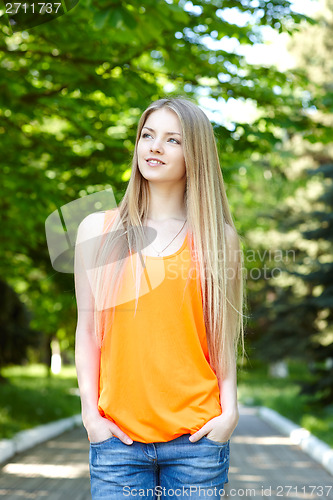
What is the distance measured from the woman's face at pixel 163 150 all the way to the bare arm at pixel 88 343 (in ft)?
0.84

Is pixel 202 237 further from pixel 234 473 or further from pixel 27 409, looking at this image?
pixel 27 409

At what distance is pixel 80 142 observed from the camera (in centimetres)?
834

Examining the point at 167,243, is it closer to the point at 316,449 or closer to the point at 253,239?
the point at 316,449

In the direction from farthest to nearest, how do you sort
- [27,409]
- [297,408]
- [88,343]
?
[297,408] < [27,409] < [88,343]

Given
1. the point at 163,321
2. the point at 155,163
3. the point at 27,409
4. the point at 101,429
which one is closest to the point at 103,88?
the point at 155,163

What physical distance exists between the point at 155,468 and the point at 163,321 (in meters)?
0.49

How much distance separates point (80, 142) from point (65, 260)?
13.4ft

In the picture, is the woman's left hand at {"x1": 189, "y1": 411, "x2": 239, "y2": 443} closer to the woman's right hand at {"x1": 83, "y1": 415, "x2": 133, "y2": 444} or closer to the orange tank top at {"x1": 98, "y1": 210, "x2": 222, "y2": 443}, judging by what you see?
the orange tank top at {"x1": 98, "y1": 210, "x2": 222, "y2": 443}

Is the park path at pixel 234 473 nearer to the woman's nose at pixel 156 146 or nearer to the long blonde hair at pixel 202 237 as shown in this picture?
the long blonde hair at pixel 202 237

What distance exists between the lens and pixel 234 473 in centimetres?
788

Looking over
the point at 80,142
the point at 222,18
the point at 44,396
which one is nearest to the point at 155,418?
the point at 222,18

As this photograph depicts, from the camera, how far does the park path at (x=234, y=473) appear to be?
6.56 meters

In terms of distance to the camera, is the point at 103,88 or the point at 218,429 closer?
the point at 218,429

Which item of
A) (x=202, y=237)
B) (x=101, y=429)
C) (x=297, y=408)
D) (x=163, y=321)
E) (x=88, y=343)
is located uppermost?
(x=202, y=237)
